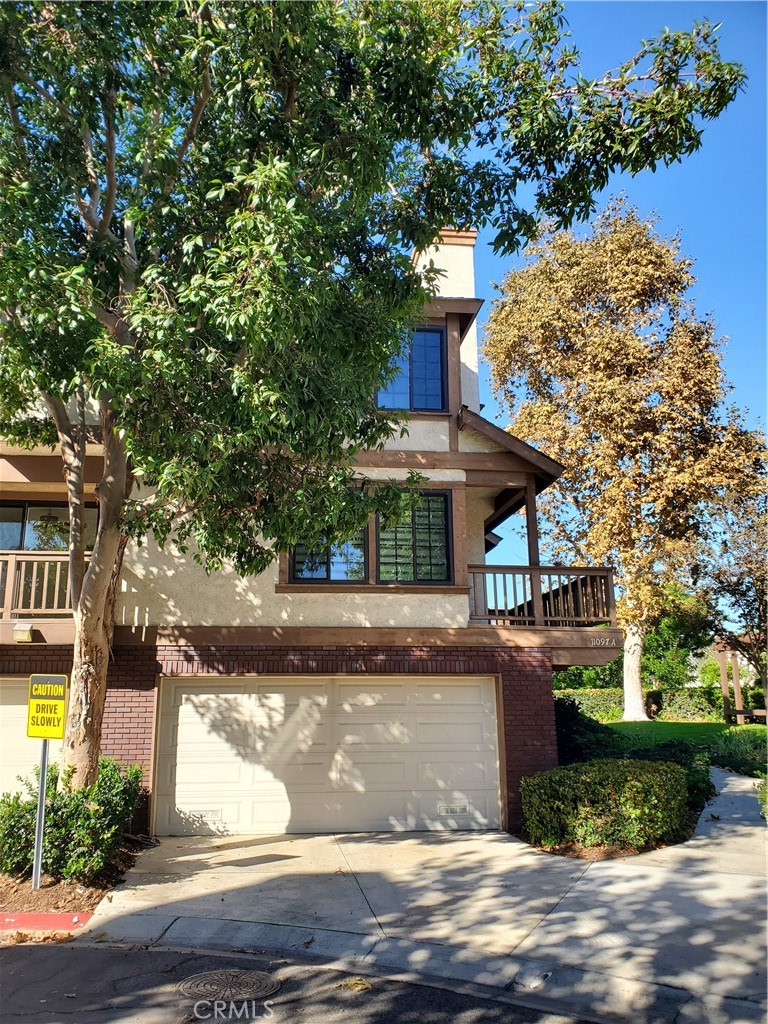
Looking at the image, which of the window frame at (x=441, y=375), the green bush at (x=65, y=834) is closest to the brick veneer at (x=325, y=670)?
the green bush at (x=65, y=834)

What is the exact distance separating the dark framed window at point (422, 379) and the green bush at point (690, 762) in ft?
22.1

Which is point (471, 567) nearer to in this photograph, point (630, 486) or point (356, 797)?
point (356, 797)

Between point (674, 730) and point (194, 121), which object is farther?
point (674, 730)

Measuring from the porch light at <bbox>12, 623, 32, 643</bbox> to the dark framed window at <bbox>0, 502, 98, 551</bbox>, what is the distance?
75.8 inches

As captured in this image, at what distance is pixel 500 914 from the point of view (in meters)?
7.77

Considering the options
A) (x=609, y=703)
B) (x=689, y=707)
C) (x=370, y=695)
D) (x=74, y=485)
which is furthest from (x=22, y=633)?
(x=689, y=707)

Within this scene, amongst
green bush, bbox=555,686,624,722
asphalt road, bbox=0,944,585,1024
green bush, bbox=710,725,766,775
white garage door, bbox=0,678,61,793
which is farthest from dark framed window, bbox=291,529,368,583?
green bush, bbox=555,686,624,722

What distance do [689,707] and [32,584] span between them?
23891 millimetres

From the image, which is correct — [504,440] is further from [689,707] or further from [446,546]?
[689,707]

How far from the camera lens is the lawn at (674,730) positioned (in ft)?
68.3

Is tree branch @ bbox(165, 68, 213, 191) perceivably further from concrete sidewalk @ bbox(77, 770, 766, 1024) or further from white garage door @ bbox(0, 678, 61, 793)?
concrete sidewalk @ bbox(77, 770, 766, 1024)

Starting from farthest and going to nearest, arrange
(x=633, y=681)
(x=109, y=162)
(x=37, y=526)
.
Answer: (x=633, y=681) < (x=37, y=526) < (x=109, y=162)

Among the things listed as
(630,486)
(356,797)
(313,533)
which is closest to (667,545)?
(630,486)

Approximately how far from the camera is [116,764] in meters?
11.0
